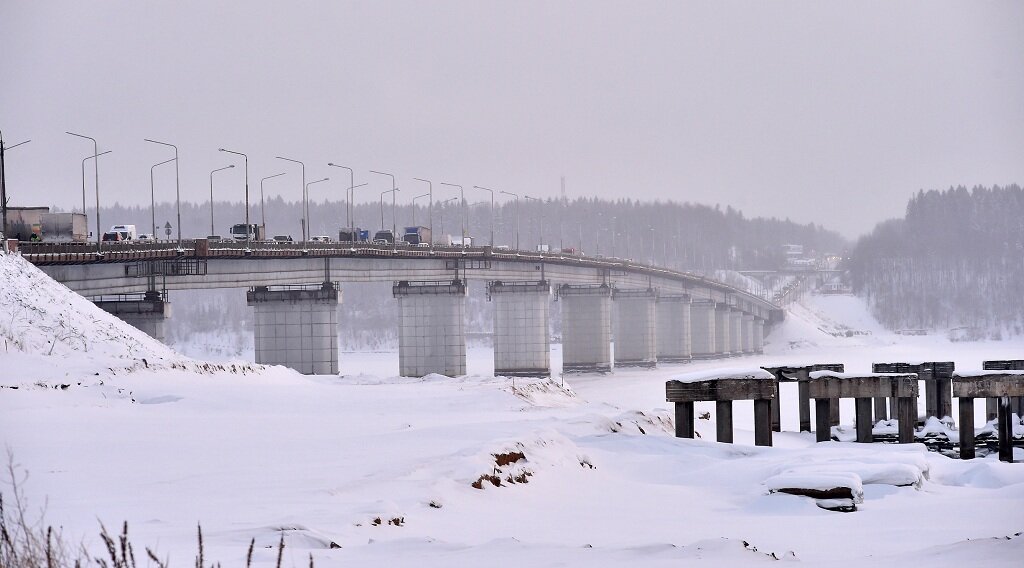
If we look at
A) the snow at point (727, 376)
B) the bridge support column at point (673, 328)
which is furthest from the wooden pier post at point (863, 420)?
the bridge support column at point (673, 328)

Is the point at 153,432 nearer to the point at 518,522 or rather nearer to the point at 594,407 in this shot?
the point at 518,522

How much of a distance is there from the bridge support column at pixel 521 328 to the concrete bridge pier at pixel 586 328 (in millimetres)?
15624

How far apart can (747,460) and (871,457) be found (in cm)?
257

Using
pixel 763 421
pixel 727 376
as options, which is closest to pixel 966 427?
pixel 763 421

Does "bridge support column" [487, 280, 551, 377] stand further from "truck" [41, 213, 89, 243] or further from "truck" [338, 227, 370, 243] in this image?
"truck" [41, 213, 89, 243]

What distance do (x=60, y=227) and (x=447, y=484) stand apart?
198ft

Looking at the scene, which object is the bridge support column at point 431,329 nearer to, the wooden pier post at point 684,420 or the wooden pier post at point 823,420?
the wooden pier post at point 823,420

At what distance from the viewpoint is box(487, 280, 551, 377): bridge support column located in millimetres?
118875

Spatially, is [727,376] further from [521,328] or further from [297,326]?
[521,328]

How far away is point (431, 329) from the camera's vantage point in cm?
10538

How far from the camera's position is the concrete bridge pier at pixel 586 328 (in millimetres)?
136125

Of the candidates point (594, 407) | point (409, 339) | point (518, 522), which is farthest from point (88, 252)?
point (518, 522)

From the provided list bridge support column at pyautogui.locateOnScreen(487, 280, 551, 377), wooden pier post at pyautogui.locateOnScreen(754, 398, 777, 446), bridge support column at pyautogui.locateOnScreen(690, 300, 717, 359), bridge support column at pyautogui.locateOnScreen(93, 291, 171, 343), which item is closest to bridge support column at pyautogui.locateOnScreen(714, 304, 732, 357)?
bridge support column at pyautogui.locateOnScreen(690, 300, 717, 359)

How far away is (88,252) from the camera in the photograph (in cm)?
6675
